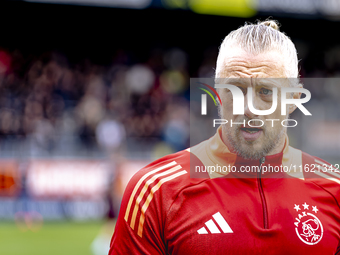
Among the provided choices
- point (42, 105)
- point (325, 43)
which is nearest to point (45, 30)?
point (42, 105)

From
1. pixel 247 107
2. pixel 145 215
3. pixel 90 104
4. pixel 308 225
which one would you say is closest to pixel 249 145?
pixel 247 107

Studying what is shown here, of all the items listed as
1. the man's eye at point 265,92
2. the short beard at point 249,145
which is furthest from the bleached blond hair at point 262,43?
the short beard at point 249,145

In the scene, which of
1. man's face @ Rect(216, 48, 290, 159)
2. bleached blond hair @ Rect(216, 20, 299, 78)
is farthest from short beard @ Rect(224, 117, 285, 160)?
bleached blond hair @ Rect(216, 20, 299, 78)

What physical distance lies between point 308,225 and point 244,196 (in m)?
0.29

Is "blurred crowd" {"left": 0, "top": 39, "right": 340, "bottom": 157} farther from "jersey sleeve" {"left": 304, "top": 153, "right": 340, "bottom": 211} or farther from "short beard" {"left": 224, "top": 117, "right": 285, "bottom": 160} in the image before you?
"short beard" {"left": 224, "top": 117, "right": 285, "bottom": 160}

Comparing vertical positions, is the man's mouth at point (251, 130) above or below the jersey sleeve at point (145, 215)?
above

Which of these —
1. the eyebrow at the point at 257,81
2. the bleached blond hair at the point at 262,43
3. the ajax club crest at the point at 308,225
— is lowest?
the ajax club crest at the point at 308,225

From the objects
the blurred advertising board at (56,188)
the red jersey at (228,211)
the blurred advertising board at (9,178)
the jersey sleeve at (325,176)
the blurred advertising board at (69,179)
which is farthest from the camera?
the blurred advertising board at (69,179)

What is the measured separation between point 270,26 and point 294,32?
443 inches

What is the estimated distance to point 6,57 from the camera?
1077cm

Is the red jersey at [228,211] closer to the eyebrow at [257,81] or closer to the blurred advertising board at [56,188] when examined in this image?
the eyebrow at [257,81]

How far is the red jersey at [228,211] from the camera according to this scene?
1.77 metres

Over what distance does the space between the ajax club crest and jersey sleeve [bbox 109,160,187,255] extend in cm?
53

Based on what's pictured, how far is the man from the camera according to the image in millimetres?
1778
